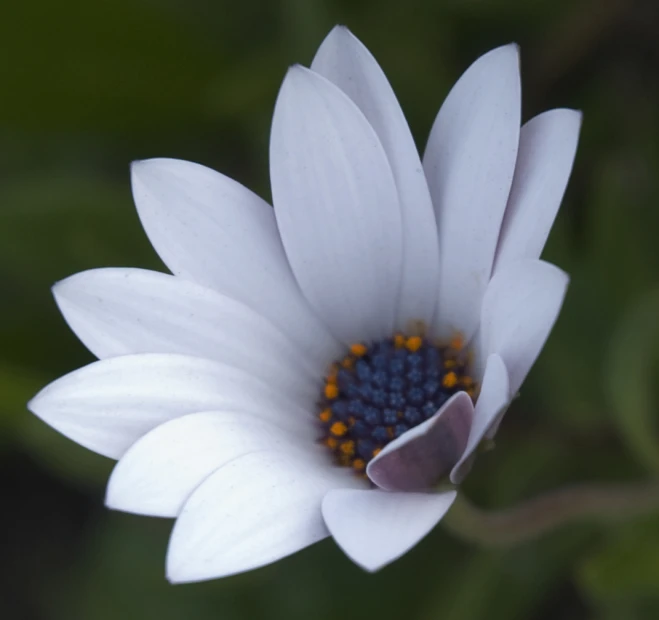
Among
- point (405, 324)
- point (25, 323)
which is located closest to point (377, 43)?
point (405, 324)

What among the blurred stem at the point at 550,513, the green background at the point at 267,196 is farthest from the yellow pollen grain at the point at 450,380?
the green background at the point at 267,196

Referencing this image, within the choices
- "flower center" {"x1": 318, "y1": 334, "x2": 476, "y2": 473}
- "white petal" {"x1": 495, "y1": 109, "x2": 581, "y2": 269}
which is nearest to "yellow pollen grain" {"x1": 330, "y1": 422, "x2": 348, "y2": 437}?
"flower center" {"x1": 318, "y1": 334, "x2": 476, "y2": 473}

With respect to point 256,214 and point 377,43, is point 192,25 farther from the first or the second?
point 256,214

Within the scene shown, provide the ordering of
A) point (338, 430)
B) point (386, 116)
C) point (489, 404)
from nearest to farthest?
1. point (489, 404)
2. point (386, 116)
3. point (338, 430)

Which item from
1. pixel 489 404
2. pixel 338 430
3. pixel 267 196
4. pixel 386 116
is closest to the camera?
pixel 489 404

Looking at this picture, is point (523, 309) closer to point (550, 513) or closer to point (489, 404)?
point (489, 404)

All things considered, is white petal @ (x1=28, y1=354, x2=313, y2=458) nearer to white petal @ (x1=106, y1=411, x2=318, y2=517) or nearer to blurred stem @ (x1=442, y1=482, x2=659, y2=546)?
white petal @ (x1=106, y1=411, x2=318, y2=517)

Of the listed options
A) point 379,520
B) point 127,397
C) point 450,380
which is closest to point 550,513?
point 450,380
